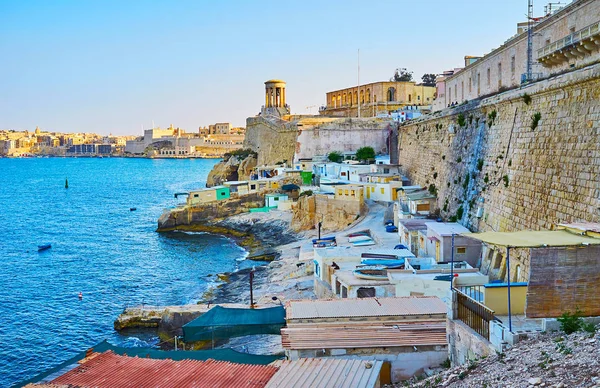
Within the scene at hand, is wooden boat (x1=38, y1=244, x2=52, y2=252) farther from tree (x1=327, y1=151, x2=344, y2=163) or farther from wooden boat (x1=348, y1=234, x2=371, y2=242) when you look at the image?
tree (x1=327, y1=151, x2=344, y2=163)

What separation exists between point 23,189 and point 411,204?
6919 centimetres

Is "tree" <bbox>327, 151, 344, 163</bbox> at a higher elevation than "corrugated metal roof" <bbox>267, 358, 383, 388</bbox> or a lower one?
higher

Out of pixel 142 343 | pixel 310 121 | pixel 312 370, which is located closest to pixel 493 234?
pixel 312 370

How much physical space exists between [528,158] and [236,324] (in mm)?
7562

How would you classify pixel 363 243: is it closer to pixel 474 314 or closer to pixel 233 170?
pixel 474 314

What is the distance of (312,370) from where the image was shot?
7.68m

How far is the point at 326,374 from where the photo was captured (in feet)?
24.6

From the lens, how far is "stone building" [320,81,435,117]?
5447 centimetres

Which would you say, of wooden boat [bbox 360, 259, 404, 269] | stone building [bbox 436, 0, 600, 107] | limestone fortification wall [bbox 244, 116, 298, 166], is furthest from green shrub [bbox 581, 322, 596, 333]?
limestone fortification wall [bbox 244, 116, 298, 166]

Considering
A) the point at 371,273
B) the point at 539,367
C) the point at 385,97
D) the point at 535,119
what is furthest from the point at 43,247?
the point at 385,97

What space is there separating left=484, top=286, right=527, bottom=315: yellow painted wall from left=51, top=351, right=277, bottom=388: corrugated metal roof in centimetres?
352

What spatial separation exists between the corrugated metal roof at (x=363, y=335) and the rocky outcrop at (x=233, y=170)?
46.1m

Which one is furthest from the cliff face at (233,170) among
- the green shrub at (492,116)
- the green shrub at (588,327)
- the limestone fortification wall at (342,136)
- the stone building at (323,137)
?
the green shrub at (588,327)

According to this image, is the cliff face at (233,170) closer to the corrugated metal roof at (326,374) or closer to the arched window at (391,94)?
the arched window at (391,94)
